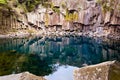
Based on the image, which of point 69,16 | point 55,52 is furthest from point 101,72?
point 69,16

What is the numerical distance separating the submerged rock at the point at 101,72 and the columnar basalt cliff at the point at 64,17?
70734 millimetres

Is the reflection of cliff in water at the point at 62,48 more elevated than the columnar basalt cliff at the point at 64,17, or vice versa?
the columnar basalt cliff at the point at 64,17

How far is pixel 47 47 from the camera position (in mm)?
57125

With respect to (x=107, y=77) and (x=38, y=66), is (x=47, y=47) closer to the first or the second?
(x=38, y=66)

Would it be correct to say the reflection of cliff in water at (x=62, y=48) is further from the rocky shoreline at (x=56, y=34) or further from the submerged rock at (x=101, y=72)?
the submerged rock at (x=101, y=72)

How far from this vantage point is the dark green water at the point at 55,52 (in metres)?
37.0

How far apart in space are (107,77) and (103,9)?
232 feet

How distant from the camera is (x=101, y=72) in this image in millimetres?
4551

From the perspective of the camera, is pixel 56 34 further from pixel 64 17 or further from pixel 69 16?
pixel 69 16

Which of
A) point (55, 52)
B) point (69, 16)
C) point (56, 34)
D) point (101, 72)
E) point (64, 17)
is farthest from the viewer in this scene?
point (69, 16)

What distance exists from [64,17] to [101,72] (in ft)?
242

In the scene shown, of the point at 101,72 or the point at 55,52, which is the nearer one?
the point at 101,72

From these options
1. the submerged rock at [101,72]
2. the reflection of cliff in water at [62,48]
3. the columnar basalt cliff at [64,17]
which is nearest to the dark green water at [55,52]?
the reflection of cliff in water at [62,48]

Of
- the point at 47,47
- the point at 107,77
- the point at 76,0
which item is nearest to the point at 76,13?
the point at 76,0
